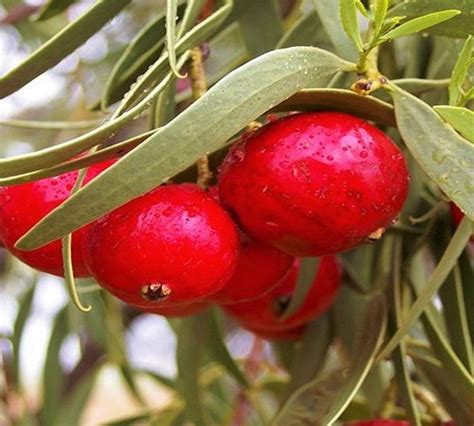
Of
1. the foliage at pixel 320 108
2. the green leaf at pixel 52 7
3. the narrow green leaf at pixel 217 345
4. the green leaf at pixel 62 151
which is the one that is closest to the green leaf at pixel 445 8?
the foliage at pixel 320 108

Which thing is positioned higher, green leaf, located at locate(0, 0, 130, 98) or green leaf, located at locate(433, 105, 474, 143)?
green leaf, located at locate(0, 0, 130, 98)

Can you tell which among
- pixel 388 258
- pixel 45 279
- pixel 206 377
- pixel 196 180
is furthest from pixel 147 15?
pixel 196 180

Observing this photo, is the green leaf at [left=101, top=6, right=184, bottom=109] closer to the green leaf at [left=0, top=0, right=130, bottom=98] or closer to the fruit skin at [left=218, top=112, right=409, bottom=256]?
the green leaf at [left=0, top=0, right=130, bottom=98]

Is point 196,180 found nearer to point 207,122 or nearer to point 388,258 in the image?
point 207,122

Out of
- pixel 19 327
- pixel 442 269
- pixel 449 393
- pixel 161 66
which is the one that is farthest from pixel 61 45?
pixel 19 327

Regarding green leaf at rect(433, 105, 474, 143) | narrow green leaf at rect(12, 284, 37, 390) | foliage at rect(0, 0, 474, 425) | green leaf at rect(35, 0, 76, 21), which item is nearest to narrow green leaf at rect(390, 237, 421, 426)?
foliage at rect(0, 0, 474, 425)

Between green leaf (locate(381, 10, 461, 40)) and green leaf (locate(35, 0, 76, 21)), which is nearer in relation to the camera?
green leaf (locate(381, 10, 461, 40))
